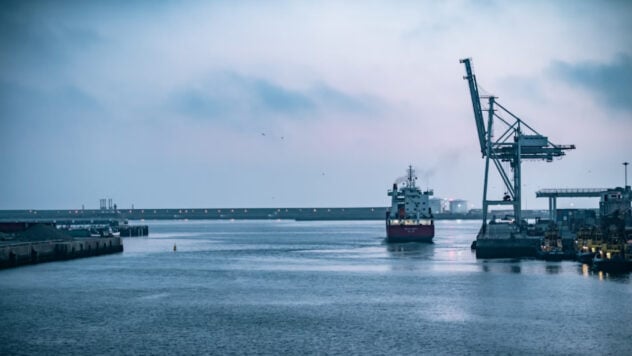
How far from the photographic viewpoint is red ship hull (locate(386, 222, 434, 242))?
111562 millimetres

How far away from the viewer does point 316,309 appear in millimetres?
42156

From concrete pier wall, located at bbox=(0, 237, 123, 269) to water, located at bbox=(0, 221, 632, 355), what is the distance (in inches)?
82.6

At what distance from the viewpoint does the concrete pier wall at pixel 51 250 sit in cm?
6794

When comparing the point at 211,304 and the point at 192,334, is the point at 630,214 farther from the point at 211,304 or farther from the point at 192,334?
the point at 192,334

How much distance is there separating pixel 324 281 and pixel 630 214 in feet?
170

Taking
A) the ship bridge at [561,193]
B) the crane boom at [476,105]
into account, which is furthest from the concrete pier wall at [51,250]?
the ship bridge at [561,193]

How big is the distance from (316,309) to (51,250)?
45003 millimetres

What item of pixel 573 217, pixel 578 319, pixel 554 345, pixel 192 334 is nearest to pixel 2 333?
pixel 192 334

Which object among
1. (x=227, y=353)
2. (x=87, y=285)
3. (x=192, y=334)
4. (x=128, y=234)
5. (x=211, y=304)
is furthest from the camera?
(x=128, y=234)

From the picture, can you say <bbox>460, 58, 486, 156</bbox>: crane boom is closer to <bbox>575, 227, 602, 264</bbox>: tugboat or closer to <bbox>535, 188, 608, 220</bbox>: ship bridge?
<bbox>575, 227, 602, 264</bbox>: tugboat

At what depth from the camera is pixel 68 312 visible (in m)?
41.1

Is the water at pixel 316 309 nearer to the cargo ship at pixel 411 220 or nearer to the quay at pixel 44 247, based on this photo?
the quay at pixel 44 247

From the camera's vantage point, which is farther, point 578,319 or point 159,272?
point 159,272

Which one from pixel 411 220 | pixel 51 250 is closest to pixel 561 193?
pixel 411 220
